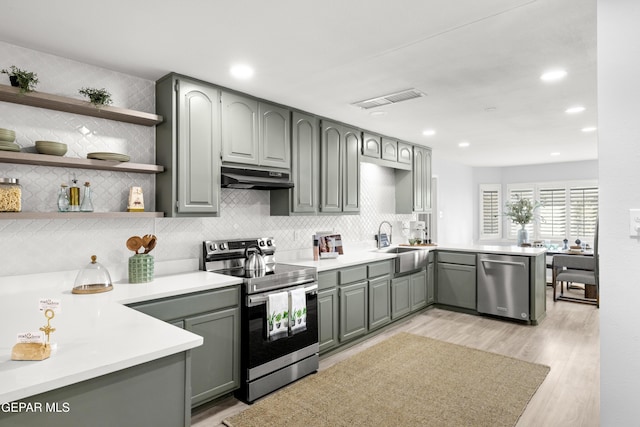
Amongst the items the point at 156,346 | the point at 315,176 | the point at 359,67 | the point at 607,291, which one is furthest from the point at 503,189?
the point at 156,346

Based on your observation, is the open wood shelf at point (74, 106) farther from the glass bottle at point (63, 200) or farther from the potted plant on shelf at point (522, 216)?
the potted plant on shelf at point (522, 216)

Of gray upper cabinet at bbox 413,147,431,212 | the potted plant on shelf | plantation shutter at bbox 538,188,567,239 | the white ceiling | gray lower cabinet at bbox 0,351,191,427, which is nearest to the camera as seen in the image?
gray lower cabinet at bbox 0,351,191,427

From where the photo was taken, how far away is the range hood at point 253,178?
3.15 metres

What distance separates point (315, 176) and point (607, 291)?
277 centimetres

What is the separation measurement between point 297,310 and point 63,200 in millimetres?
1847

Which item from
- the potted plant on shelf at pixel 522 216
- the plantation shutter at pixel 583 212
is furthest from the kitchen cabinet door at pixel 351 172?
the plantation shutter at pixel 583 212

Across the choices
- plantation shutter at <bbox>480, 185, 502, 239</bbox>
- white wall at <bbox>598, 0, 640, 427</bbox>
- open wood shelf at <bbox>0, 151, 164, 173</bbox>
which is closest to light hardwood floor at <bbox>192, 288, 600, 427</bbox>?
white wall at <bbox>598, 0, 640, 427</bbox>

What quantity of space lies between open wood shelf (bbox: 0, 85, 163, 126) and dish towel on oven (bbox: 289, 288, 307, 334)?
1.73 m

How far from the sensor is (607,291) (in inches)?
67.6

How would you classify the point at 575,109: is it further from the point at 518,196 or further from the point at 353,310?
the point at 518,196

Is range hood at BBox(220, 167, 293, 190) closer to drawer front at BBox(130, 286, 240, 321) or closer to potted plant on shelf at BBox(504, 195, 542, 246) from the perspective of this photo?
drawer front at BBox(130, 286, 240, 321)

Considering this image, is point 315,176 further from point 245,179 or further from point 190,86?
point 190,86

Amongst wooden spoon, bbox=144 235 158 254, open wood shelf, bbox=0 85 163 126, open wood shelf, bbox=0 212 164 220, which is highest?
open wood shelf, bbox=0 85 163 126

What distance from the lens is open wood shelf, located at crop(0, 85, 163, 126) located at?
233cm
